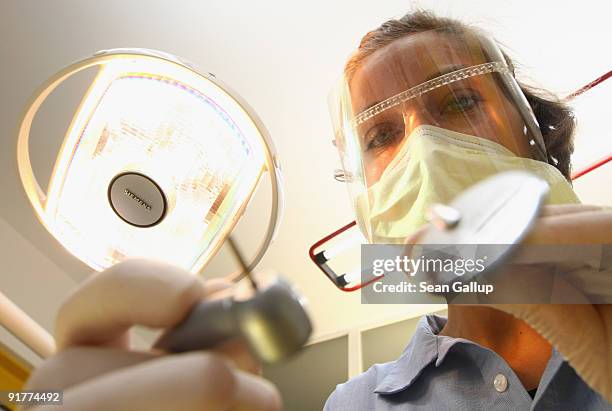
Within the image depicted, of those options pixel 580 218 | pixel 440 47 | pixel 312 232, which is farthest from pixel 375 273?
pixel 312 232

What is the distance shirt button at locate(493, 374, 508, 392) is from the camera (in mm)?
642

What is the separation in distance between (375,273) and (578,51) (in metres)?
1.24

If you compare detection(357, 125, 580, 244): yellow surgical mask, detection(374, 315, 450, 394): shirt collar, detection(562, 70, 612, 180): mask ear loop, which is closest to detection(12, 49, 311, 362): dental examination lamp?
detection(357, 125, 580, 244): yellow surgical mask

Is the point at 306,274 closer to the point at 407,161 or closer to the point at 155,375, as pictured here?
the point at 407,161

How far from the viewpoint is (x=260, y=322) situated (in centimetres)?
21

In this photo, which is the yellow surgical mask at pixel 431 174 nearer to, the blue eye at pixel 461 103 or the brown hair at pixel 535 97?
the blue eye at pixel 461 103

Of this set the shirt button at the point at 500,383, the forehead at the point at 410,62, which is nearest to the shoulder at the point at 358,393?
the shirt button at the point at 500,383

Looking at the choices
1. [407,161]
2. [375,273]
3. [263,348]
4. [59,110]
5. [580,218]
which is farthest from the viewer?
[59,110]

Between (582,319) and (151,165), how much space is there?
427 mm

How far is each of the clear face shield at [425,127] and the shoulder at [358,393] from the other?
27cm

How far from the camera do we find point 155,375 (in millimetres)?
239

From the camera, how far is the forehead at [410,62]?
0.72m

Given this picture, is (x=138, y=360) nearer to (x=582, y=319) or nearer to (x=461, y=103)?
(x=582, y=319)

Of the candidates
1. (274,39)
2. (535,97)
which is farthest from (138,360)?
(274,39)
